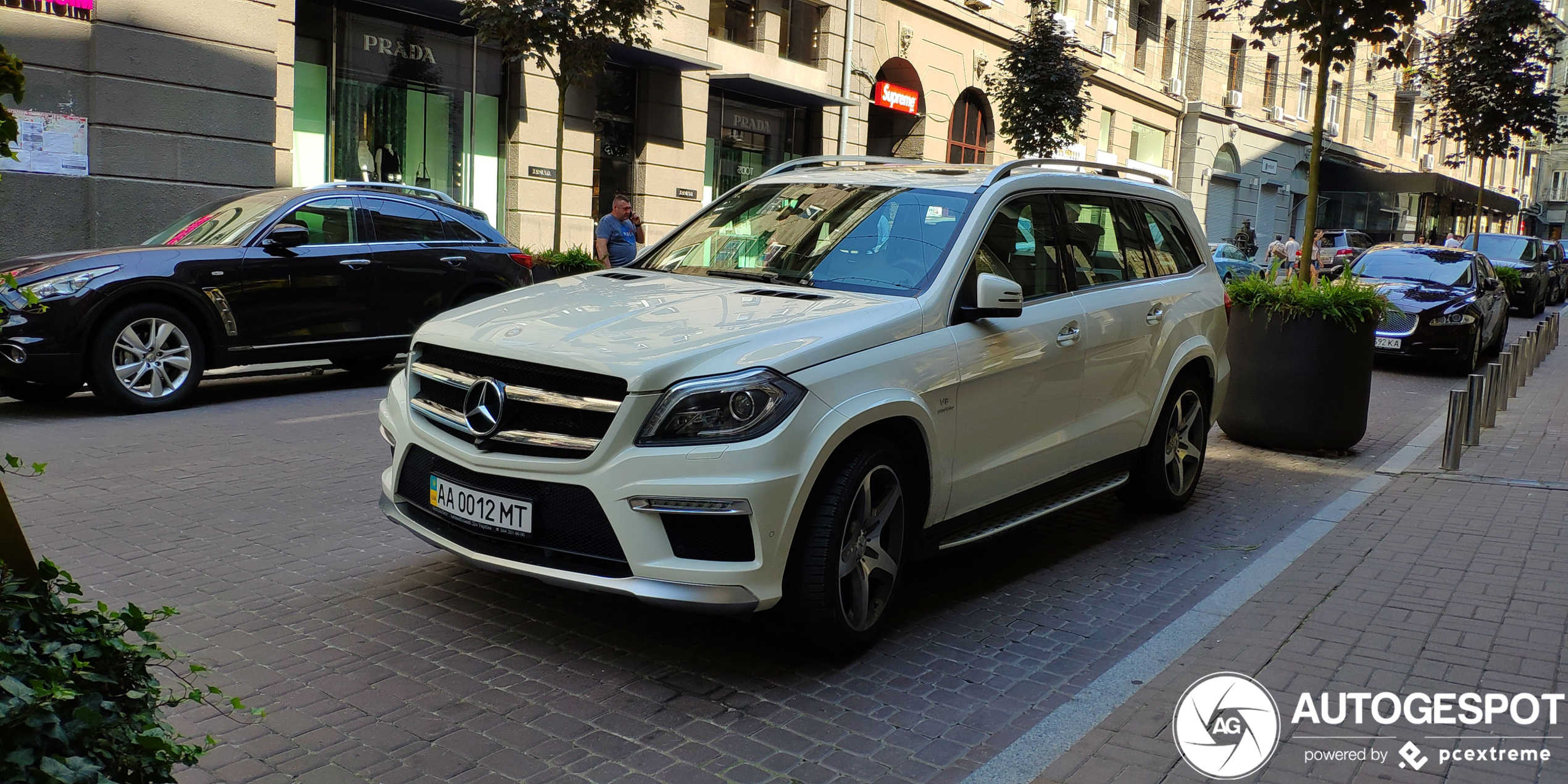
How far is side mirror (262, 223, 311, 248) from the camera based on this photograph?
9242mm

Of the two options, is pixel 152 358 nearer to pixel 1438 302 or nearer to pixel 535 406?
pixel 535 406

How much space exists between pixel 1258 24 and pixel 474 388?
31.6 feet

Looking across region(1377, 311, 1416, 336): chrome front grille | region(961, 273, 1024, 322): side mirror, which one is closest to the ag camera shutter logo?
region(961, 273, 1024, 322): side mirror

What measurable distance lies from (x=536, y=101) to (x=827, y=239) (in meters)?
14.6

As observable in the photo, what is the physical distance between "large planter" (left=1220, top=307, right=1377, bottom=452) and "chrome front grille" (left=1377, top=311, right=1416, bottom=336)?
656 centimetres

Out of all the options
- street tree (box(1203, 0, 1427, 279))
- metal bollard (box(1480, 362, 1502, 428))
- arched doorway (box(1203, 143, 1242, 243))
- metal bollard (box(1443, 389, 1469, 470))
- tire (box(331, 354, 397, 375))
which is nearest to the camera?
metal bollard (box(1443, 389, 1469, 470))

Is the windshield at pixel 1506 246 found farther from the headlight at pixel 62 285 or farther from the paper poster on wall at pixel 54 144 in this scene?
the headlight at pixel 62 285

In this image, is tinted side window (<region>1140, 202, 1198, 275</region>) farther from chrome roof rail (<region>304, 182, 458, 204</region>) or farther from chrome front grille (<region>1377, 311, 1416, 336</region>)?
chrome front grille (<region>1377, 311, 1416, 336</region>)

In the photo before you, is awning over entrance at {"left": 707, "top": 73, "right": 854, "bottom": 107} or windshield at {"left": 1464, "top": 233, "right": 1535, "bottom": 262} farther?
windshield at {"left": 1464, "top": 233, "right": 1535, "bottom": 262}

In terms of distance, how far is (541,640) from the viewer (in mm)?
4406

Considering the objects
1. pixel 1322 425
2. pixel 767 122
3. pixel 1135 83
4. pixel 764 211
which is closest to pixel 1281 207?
pixel 1135 83

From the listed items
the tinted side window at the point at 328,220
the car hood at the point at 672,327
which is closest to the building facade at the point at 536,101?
the tinted side window at the point at 328,220

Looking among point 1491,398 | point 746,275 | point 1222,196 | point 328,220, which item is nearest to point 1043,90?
point 1491,398

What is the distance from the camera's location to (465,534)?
14.0ft
